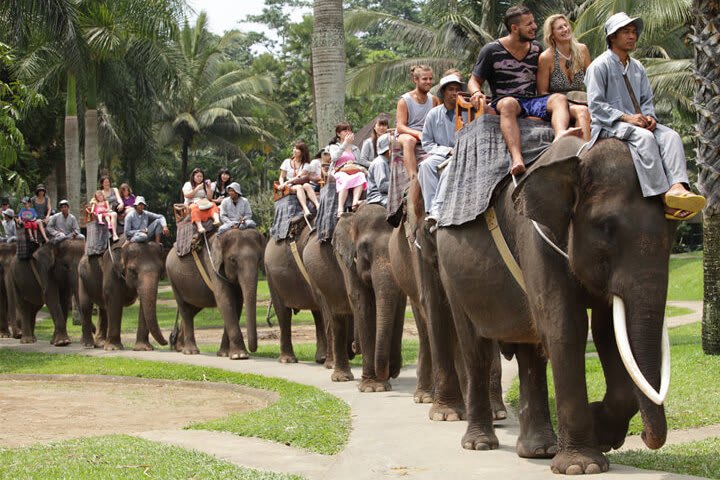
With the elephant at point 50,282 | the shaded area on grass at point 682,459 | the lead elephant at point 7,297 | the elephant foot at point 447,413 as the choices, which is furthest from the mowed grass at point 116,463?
the lead elephant at point 7,297

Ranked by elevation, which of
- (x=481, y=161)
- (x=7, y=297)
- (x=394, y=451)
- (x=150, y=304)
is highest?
(x=481, y=161)

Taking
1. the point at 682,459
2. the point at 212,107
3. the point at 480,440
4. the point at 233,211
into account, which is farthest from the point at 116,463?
the point at 212,107

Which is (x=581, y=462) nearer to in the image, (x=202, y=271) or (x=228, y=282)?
(x=228, y=282)

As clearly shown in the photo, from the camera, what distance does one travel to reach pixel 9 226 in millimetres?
25922

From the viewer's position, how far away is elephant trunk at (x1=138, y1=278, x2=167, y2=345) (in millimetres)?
19203

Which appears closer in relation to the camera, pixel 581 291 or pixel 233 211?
pixel 581 291

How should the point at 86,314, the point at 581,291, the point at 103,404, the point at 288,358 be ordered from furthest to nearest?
the point at 86,314, the point at 288,358, the point at 103,404, the point at 581,291

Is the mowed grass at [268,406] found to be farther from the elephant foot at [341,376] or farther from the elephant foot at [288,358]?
the elephant foot at [288,358]

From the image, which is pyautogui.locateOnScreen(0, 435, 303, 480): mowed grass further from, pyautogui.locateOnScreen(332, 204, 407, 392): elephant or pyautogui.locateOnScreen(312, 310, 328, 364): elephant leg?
pyautogui.locateOnScreen(312, 310, 328, 364): elephant leg

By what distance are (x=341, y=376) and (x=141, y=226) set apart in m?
7.87

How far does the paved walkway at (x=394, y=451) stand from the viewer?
7223 mm

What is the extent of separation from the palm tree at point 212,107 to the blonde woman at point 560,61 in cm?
4328

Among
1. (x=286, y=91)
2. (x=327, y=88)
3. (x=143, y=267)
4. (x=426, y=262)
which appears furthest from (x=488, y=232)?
(x=286, y=91)

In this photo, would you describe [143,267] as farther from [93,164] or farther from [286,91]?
[286,91]
